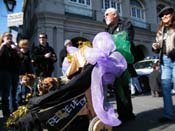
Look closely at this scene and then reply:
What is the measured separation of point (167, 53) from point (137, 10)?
23.1 m

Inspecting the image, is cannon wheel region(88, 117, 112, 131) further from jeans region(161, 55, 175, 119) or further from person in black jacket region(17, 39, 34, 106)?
person in black jacket region(17, 39, 34, 106)

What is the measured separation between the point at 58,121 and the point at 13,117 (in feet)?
1.77

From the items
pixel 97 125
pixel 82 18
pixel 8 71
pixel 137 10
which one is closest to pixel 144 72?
pixel 82 18

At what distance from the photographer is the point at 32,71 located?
7.88 meters

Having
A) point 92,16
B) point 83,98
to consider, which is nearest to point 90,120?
point 83,98

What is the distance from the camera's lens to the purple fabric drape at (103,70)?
13.7 ft

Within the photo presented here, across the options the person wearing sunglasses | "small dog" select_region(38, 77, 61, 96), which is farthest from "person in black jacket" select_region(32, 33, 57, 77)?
"small dog" select_region(38, 77, 61, 96)

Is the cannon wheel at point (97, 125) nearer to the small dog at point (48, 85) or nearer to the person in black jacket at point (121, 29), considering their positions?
the small dog at point (48, 85)

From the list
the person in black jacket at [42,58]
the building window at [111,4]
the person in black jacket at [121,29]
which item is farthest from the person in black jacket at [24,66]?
the building window at [111,4]

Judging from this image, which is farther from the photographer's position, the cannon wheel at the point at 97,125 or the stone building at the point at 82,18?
the stone building at the point at 82,18

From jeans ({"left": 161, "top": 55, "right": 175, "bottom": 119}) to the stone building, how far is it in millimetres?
14566

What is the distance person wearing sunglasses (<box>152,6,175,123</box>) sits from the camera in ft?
18.1

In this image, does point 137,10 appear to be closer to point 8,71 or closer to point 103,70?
point 8,71

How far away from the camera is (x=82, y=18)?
73.7ft
